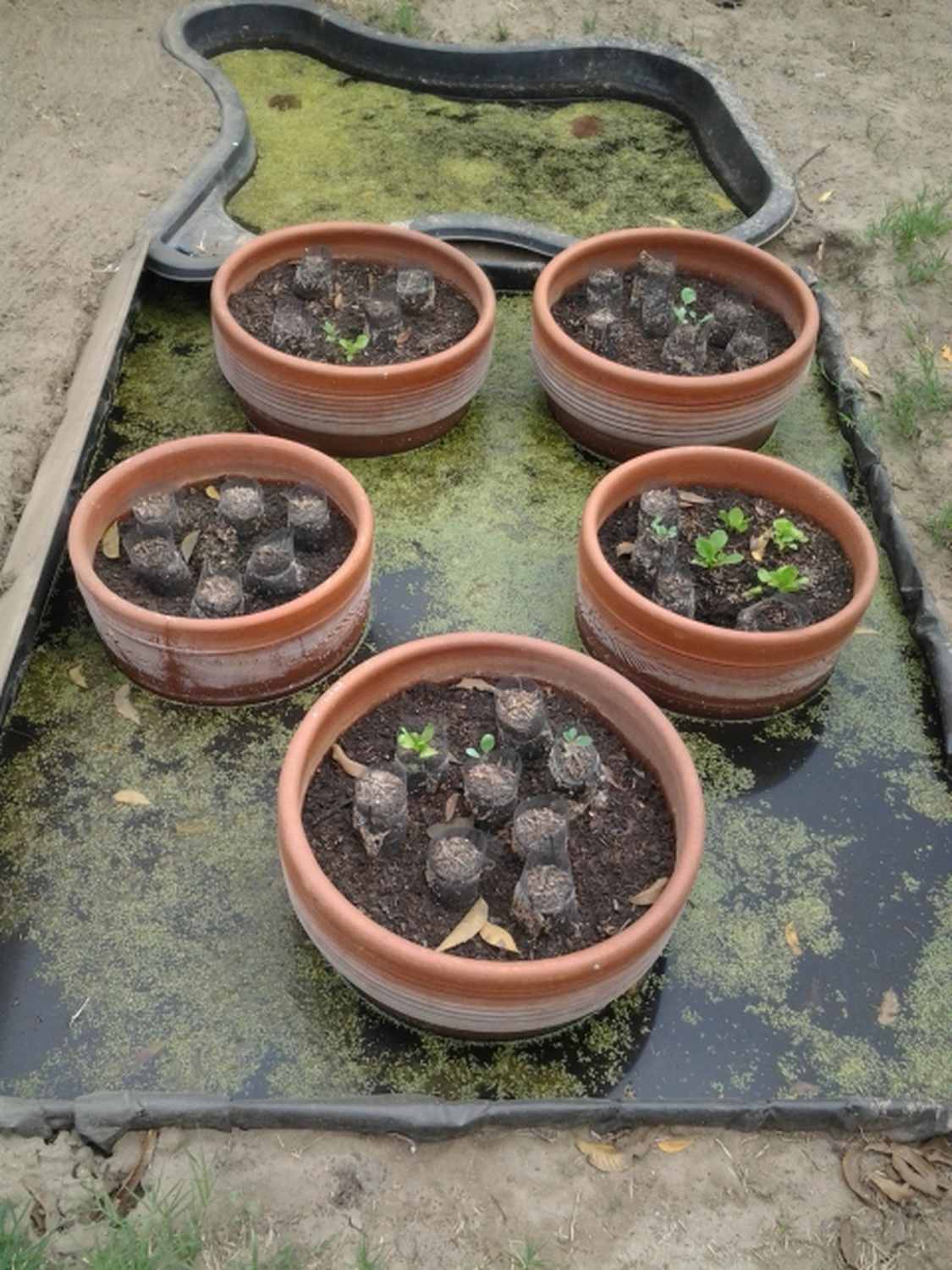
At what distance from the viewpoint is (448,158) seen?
4609 millimetres

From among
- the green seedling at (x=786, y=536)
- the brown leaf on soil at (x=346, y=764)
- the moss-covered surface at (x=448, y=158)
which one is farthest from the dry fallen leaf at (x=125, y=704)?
the moss-covered surface at (x=448, y=158)

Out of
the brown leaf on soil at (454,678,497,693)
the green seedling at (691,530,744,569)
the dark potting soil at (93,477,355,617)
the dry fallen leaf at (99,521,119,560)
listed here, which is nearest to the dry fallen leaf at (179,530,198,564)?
the dark potting soil at (93,477,355,617)

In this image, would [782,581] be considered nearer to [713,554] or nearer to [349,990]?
[713,554]

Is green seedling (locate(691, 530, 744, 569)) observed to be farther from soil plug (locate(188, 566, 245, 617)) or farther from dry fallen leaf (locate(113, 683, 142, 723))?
dry fallen leaf (locate(113, 683, 142, 723))

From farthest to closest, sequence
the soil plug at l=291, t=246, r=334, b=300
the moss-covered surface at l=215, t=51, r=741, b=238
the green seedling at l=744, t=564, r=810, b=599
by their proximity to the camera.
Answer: the moss-covered surface at l=215, t=51, r=741, b=238 < the soil plug at l=291, t=246, r=334, b=300 < the green seedling at l=744, t=564, r=810, b=599

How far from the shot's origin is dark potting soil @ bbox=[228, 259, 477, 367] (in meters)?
3.30

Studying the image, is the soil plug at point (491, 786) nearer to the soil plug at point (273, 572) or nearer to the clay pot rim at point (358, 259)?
the soil plug at point (273, 572)

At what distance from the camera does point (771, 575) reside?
8.87 feet

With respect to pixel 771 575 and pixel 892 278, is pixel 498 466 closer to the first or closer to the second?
pixel 771 575

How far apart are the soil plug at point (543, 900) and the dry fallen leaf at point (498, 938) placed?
1.5 inches

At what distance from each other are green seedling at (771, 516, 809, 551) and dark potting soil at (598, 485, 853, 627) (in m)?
0.01

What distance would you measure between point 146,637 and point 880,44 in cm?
464

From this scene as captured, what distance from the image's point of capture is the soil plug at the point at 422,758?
7.54 ft

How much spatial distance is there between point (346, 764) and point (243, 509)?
0.78 m
